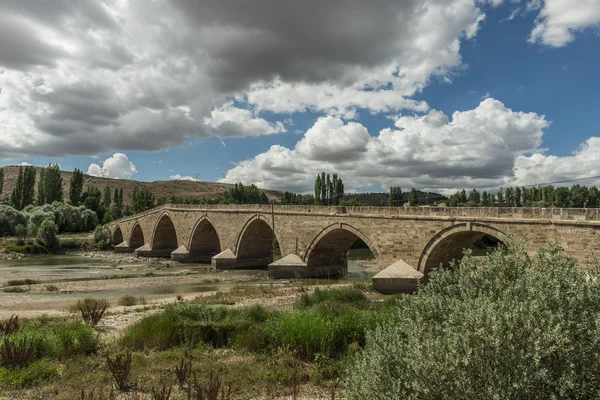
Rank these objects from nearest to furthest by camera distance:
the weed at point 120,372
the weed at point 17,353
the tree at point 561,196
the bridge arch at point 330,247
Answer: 1. the weed at point 120,372
2. the weed at point 17,353
3. the bridge arch at point 330,247
4. the tree at point 561,196

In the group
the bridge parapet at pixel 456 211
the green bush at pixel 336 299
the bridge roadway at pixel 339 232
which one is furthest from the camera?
the bridge roadway at pixel 339 232

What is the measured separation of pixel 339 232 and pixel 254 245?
12.8m

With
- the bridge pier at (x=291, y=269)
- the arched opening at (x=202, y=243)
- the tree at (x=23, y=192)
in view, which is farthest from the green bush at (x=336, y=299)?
the tree at (x=23, y=192)

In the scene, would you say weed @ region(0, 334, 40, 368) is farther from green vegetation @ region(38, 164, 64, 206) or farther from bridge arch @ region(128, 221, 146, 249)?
green vegetation @ region(38, 164, 64, 206)

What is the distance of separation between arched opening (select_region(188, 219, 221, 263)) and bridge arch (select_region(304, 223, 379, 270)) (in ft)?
57.8

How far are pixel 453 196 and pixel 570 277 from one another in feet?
246

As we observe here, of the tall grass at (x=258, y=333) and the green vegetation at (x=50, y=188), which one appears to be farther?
the green vegetation at (x=50, y=188)

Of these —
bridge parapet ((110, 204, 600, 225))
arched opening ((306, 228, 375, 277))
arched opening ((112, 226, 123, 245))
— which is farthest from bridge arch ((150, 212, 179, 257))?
arched opening ((306, 228, 375, 277))

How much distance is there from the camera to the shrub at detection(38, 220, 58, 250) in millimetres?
49500

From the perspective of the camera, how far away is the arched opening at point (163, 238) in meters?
50.6

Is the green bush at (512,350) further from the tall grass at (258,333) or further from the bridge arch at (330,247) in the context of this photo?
the bridge arch at (330,247)

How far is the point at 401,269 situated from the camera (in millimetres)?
21047

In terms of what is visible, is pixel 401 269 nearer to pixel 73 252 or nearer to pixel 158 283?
pixel 158 283

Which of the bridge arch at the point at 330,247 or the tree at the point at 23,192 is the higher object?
the tree at the point at 23,192
